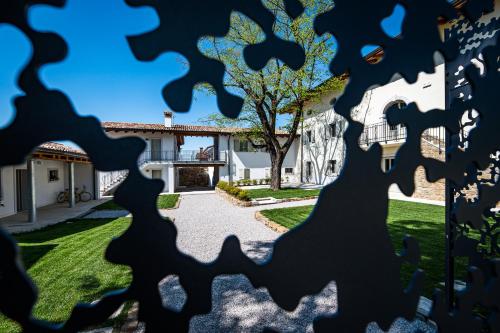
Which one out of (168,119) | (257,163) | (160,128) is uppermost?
(168,119)

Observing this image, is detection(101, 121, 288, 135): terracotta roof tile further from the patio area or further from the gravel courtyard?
the gravel courtyard

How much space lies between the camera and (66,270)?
13.6 ft

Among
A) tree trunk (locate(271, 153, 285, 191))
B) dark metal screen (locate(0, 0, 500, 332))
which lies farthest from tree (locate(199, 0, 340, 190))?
dark metal screen (locate(0, 0, 500, 332))

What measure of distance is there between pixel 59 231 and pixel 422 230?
10.1m

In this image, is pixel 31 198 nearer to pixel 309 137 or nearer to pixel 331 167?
pixel 331 167

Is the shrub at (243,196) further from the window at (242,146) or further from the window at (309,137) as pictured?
the window at (309,137)

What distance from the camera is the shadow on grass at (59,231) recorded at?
6.35 metres

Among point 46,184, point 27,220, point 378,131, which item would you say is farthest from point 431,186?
point 46,184

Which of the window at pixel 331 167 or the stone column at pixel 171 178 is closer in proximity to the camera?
the window at pixel 331 167

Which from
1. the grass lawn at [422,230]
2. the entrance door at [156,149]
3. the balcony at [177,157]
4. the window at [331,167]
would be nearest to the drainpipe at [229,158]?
the balcony at [177,157]

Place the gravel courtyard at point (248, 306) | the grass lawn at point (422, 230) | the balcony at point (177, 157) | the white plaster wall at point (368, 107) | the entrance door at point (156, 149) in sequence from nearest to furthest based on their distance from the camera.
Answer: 1. the gravel courtyard at point (248, 306)
2. the grass lawn at point (422, 230)
3. the white plaster wall at point (368, 107)
4. the balcony at point (177, 157)
5. the entrance door at point (156, 149)

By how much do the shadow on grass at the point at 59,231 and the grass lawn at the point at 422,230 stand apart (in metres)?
5.83

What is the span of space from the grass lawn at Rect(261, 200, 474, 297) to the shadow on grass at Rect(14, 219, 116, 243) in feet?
19.1

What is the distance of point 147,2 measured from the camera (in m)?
1.10
